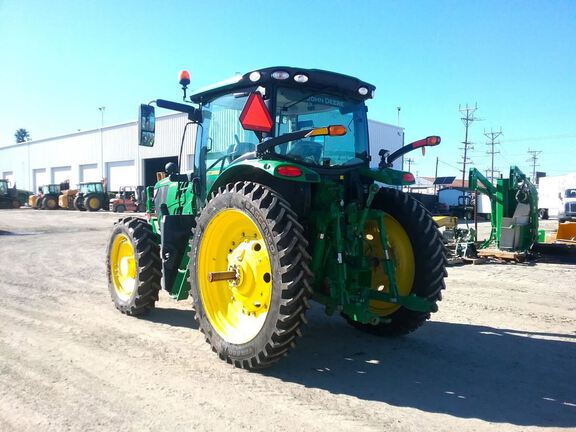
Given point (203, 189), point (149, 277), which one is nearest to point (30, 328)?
point (149, 277)

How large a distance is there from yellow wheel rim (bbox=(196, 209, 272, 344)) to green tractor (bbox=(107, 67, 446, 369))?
11 millimetres

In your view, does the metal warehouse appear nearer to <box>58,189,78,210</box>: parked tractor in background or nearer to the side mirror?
<box>58,189,78,210</box>: parked tractor in background

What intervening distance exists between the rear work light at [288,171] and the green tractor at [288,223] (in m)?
0.02

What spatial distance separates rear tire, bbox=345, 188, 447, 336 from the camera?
4.67m

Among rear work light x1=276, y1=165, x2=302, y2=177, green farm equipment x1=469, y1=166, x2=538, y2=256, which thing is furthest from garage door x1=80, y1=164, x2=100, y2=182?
rear work light x1=276, y1=165, x2=302, y2=177

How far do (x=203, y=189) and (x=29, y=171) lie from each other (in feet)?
194

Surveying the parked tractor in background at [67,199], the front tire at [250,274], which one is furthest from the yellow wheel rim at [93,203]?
the front tire at [250,274]

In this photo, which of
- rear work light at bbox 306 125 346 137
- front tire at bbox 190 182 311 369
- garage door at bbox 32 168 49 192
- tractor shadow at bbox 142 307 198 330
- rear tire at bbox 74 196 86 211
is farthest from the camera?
garage door at bbox 32 168 49 192

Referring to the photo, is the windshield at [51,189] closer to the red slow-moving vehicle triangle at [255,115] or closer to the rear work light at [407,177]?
the rear work light at [407,177]

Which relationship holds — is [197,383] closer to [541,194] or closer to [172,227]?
[172,227]

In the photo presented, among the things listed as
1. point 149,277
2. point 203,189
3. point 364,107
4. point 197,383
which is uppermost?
point 364,107

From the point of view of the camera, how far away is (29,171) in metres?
56.4

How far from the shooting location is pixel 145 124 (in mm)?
5066

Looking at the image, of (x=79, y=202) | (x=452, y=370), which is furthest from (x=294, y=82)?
(x=79, y=202)
